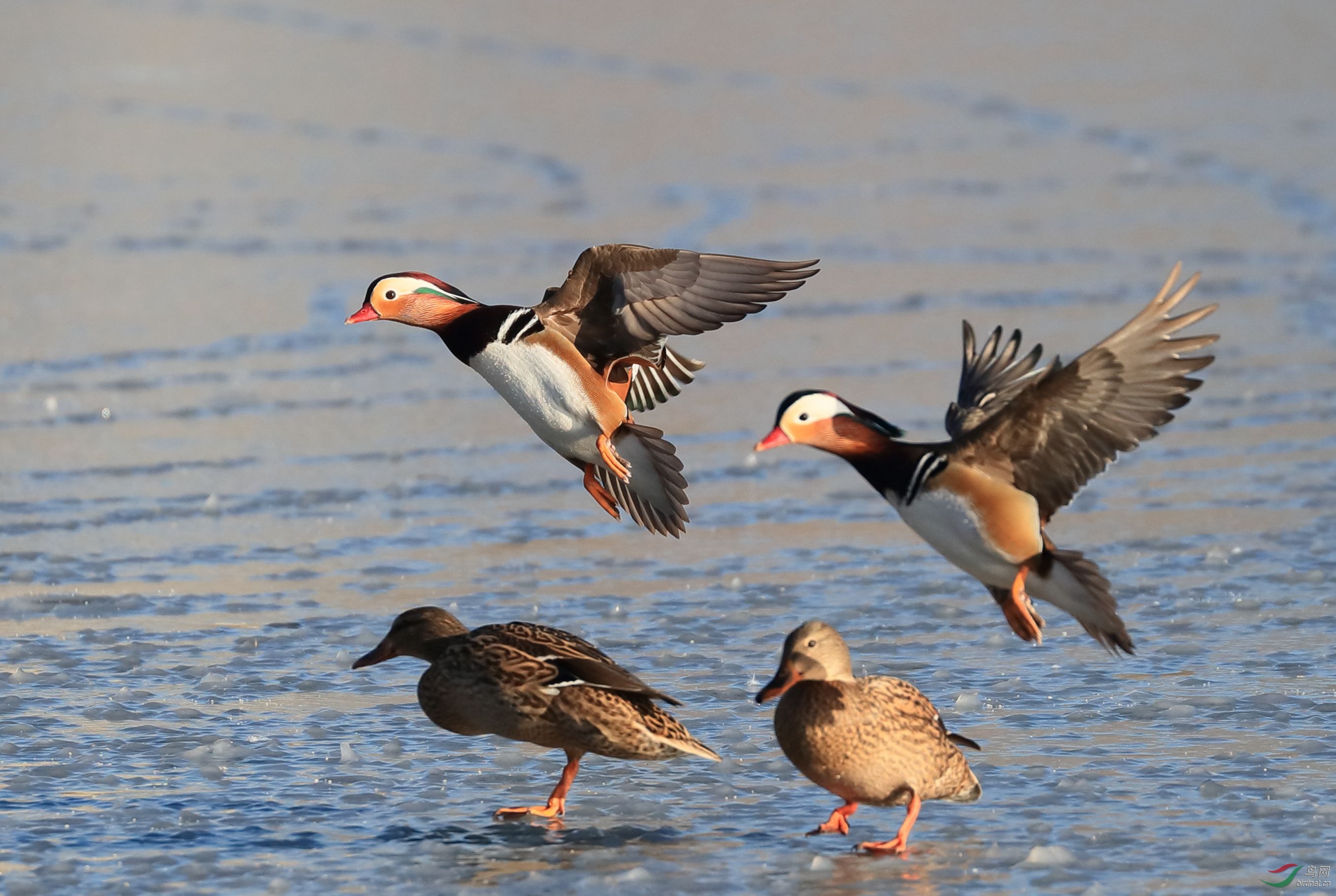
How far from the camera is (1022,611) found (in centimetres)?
661

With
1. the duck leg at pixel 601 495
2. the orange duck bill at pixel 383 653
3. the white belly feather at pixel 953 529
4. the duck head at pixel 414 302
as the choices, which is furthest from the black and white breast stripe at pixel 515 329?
the white belly feather at pixel 953 529

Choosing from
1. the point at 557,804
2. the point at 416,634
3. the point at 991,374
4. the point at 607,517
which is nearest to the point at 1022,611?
the point at 991,374

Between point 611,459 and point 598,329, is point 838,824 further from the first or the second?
point 598,329

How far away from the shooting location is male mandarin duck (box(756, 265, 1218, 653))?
6.47 meters

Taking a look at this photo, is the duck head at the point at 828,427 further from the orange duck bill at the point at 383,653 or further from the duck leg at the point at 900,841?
the orange duck bill at the point at 383,653

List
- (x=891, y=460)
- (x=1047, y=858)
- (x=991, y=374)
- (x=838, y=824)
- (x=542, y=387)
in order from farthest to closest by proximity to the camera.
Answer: (x=991, y=374), (x=542, y=387), (x=891, y=460), (x=838, y=824), (x=1047, y=858)

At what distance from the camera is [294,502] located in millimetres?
10773

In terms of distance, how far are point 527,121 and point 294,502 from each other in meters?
14.9

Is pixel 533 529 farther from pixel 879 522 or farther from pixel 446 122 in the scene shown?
pixel 446 122

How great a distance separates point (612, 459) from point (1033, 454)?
4.30 feet

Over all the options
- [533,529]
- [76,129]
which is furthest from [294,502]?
[76,129]

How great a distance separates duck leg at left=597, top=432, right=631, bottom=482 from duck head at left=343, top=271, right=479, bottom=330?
612mm

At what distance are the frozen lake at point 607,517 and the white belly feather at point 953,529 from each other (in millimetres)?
714

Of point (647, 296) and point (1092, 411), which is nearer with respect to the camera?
point (1092, 411)
